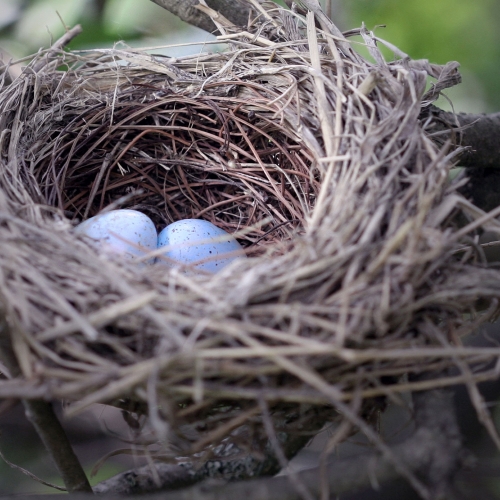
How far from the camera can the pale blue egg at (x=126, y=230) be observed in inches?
38.8

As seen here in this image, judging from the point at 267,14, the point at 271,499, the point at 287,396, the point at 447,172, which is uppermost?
the point at 267,14

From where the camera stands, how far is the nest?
2.01ft

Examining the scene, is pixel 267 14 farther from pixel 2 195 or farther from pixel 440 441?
pixel 440 441

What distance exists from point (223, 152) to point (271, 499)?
0.81 meters

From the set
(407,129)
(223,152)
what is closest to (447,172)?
(407,129)

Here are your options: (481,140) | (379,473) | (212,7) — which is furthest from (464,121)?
(379,473)

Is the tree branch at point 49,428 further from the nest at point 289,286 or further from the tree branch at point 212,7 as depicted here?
the tree branch at point 212,7

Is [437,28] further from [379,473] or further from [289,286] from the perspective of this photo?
[379,473]

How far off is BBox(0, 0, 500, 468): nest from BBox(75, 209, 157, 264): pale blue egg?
0.11 m

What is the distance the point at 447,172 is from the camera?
791 millimetres

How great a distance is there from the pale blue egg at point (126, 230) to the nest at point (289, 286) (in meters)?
0.11

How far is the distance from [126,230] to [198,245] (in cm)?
14

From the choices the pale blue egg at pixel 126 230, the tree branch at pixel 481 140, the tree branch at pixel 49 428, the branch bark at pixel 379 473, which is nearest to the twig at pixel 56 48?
the pale blue egg at pixel 126 230

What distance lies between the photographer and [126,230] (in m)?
1.03
